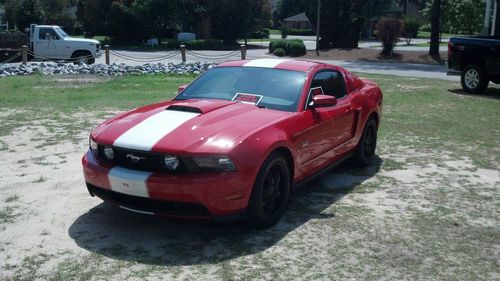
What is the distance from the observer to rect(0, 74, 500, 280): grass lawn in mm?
4070

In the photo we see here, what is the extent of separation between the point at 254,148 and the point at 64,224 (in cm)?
186

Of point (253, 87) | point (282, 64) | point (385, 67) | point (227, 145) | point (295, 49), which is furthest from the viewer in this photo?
point (295, 49)

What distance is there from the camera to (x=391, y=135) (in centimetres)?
915

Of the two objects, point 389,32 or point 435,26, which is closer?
point 435,26

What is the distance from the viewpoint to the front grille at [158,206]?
172 inches

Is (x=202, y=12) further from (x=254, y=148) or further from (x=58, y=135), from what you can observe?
(x=254, y=148)

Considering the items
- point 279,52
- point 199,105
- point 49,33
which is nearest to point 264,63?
point 199,105

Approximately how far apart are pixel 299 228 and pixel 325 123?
1311 mm

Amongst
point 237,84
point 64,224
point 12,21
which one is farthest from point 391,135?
point 12,21

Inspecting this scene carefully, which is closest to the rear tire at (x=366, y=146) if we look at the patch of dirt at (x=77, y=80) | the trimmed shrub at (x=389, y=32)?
the patch of dirt at (x=77, y=80)

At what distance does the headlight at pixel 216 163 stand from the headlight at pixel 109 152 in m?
0.82

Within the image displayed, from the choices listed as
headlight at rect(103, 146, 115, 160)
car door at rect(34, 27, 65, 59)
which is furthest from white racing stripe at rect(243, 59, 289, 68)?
car door at rect(34, 27, 65, 59)

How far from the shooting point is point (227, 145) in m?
4.40

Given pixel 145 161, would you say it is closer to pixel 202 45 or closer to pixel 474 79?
pixel 474 79
